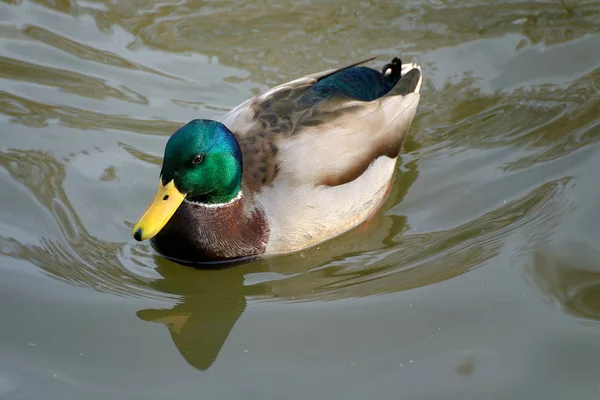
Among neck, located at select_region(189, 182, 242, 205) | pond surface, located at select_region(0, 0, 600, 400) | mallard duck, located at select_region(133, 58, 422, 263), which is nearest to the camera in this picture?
pond surface, located at select_region(0, 0, 600, 400)

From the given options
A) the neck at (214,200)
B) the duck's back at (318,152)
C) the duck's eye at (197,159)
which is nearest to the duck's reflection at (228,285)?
the duck's back at (318,152)

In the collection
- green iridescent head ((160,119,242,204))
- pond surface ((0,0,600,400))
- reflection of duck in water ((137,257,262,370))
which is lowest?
reflection of duck in water ((137,257,262,370))

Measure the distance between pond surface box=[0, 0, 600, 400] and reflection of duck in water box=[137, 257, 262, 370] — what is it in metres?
0.01

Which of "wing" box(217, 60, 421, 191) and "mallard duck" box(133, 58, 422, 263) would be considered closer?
"mallard duck" box(133, 58, 422, 263)

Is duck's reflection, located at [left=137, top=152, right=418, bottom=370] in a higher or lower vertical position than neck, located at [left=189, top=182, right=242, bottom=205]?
lower

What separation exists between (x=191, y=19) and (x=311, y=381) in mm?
4256

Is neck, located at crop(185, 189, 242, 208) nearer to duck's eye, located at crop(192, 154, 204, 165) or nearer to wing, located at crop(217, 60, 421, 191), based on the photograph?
wing, located at crop(217, 60, 421, 191)

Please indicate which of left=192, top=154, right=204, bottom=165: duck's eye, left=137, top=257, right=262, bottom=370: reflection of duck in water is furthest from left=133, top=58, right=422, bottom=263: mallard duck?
left=137, top=257, right=262, bottom=370: reflection of duck in water

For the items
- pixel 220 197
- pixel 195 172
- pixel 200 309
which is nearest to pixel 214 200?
pixel 220 197

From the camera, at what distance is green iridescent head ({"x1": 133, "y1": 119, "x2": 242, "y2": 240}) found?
4.64 m

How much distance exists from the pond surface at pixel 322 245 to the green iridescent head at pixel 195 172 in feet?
1.50

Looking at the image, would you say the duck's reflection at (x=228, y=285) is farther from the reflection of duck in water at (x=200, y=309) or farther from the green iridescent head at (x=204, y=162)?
the green iridescent head at (x=204, y=162)

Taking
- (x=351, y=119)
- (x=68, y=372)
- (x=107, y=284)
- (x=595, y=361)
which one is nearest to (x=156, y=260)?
(x=107, y=284)

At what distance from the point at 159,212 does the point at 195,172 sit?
327 mm
